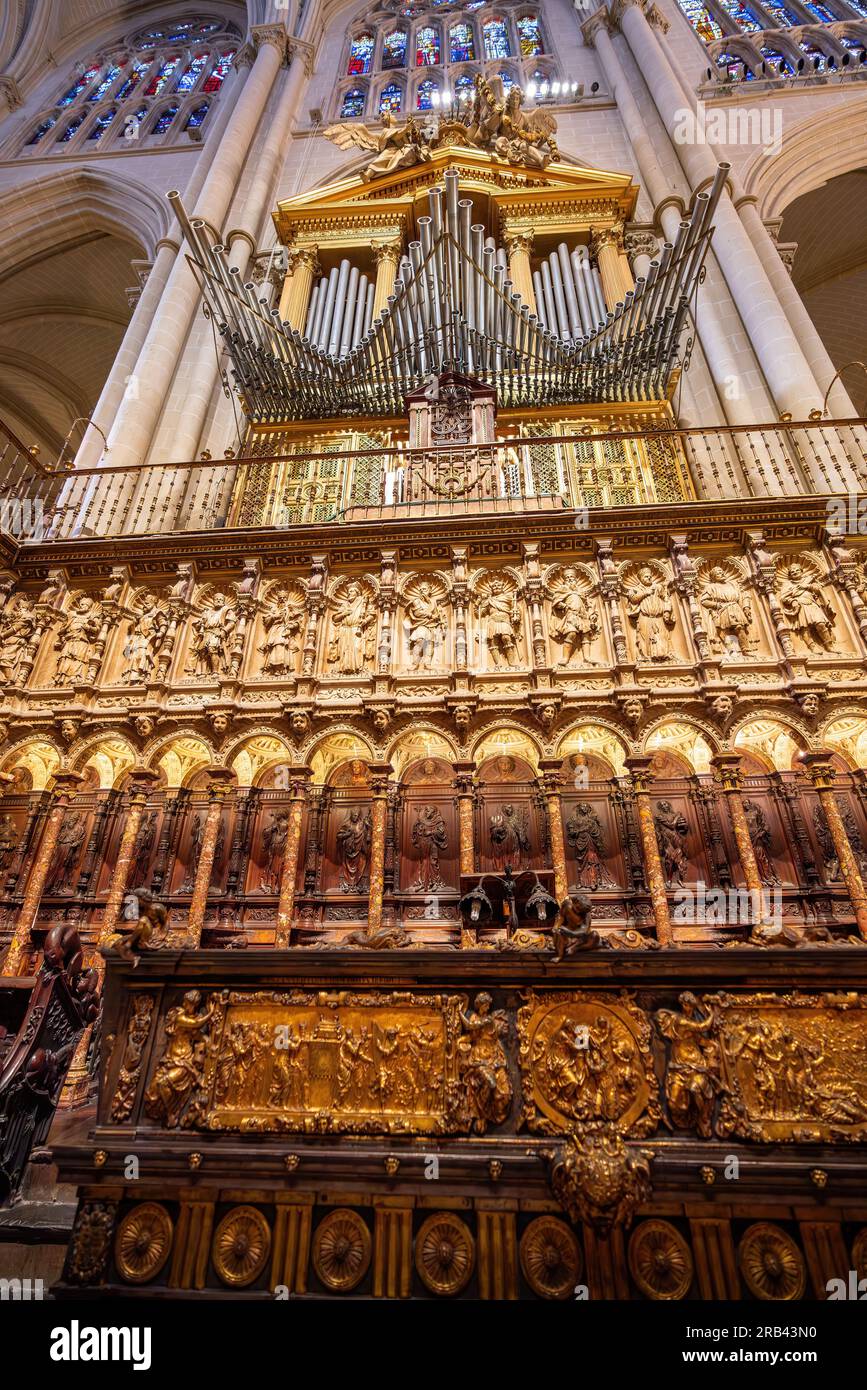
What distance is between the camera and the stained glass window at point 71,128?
16.3 m

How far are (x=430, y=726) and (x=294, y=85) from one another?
17.2 metres

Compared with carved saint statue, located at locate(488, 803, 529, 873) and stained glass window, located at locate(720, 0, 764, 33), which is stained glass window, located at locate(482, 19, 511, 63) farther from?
carved saint statue, located at locate(488, 803, 529, 873)

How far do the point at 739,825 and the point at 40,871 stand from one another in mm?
6269

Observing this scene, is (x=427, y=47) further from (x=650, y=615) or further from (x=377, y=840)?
(x=377, y=840)

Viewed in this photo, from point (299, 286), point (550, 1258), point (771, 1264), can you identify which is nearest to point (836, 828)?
point (771, 1264)

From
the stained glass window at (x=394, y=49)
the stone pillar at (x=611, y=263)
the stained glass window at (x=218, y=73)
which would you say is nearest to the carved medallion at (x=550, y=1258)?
the stone pillar at (x=611, y=263)

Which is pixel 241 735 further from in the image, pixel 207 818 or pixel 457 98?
pixel 457 98

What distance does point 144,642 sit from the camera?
6871mm

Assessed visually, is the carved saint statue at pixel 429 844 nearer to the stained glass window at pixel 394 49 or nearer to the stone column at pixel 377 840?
the stone column at pixel 377 840

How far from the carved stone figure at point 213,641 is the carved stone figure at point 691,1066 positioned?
519 cm

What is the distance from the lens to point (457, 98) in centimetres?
1423

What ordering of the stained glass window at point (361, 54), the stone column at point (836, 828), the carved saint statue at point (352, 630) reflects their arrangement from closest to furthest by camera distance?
the stone column at point (836, 828) < the carved saint statue at point (352, 630) < the stained glass window at point (361, 54)

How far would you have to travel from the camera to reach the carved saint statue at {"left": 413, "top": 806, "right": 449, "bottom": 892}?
19.2ft
